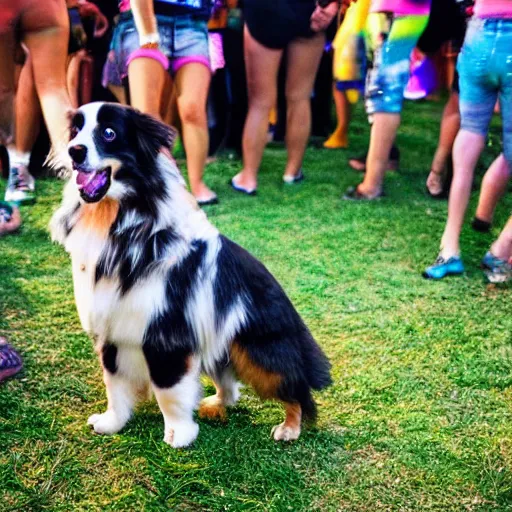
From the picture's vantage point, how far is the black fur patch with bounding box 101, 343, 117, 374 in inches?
78.1

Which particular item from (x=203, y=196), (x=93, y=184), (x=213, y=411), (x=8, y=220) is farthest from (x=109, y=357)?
(x=203, y=196)

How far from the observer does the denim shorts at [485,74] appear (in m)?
2.99

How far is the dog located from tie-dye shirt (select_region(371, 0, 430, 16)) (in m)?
2.53

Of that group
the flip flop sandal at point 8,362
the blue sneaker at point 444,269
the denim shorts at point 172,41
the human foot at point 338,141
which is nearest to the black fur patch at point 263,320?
the flip flop sandal at point 8,362

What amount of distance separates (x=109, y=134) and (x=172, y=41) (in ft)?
6.84

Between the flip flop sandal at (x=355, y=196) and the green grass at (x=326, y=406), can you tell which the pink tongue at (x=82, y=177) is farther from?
the flip flop sandal at (x=355, y=196)

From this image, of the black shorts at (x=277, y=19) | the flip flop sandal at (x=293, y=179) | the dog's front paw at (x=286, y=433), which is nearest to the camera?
the dog's front paw at (x=286, y=433)

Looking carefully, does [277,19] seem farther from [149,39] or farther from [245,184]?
[149,39]

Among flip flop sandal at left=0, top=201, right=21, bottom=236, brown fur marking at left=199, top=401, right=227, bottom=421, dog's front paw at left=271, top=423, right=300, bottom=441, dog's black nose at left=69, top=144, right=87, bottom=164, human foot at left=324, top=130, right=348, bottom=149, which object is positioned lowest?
human foot at left=324, top=130, right=348, bottom=149

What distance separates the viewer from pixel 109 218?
185 cm

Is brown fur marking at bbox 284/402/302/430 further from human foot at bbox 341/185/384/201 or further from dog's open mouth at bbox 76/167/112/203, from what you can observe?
human foot at bbox 341/185/384/201

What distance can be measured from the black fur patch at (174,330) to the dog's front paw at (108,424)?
244mm

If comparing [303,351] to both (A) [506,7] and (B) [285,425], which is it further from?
(A) [506,7]

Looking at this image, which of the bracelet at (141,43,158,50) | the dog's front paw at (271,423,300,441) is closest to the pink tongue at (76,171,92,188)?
the dog's front paw at (271,423,300,441)
